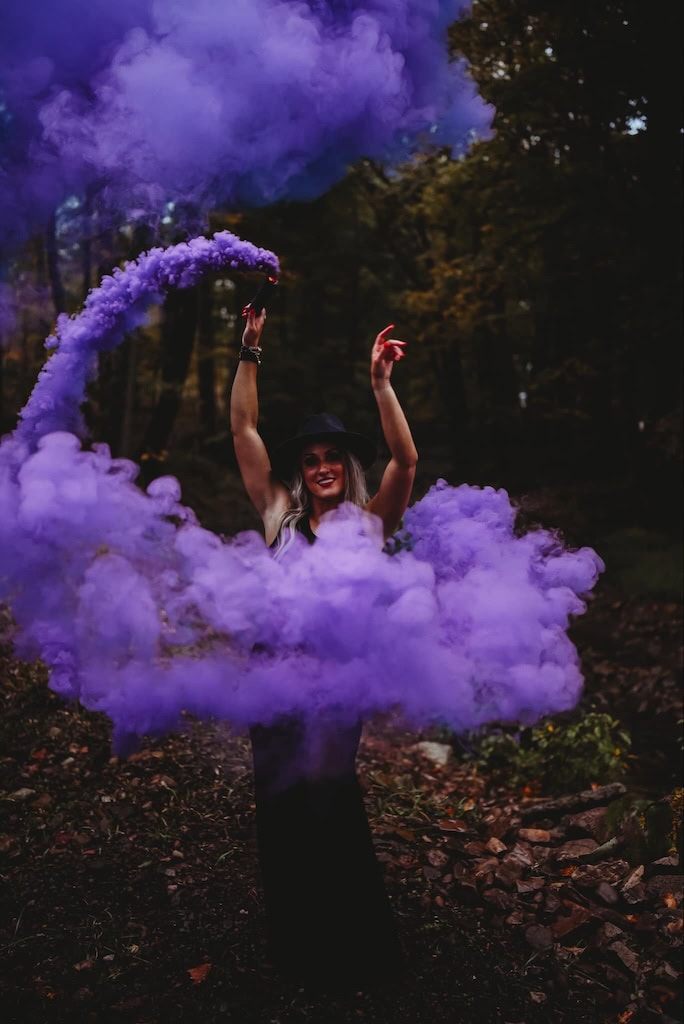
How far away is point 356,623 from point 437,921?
207cm

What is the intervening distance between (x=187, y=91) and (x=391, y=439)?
2134mm

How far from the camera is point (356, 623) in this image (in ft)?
8.91

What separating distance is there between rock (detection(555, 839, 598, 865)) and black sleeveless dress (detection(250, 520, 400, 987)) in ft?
4.89

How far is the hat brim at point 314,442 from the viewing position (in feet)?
10.3

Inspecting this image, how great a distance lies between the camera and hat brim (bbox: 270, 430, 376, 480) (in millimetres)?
3133

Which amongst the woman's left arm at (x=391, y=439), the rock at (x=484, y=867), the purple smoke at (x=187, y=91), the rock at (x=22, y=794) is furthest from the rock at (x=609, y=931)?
the purple smoke at (x=187, y=91)

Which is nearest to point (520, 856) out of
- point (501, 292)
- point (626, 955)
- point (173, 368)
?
point (626, 955)

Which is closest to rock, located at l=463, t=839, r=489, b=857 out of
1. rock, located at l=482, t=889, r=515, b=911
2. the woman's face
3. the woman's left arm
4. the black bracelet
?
rock, located at l=482, t=889, r=515, b=911

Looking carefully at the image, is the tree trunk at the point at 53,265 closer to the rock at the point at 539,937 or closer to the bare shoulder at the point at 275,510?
the bare shoulder at the point at 275,510

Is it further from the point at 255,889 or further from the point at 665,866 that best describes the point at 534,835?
the point at 255,889

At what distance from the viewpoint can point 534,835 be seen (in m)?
4.51

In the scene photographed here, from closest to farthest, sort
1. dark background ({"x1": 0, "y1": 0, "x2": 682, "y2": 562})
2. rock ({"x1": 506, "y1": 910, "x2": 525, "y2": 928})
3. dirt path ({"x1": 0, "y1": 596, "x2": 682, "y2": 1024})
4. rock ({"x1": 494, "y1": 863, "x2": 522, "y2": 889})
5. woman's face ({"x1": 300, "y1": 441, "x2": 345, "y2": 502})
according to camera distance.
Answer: dirt path ({"x1": 0, "y1": 596, "x2": 682, "y2": 1024}) → woman's face ({"x1": 300, "y1": 441, "x2": 345, "y2": 502}) → rock ({"x1": 506, "y1": 910, "x2": 525, "y2": 928}) → rock ({"x1": 494, "y1": 863, "x2": 522, "y2": 889}) → dark background ({"x1": 0, "y1": 0, "x2": 682, "y2": 562})

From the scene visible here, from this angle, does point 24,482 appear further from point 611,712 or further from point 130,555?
point 611,712

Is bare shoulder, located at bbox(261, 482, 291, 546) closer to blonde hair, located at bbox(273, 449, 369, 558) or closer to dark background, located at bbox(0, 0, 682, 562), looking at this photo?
blonde hair, located at bbox(273, 449, 369, 558)
